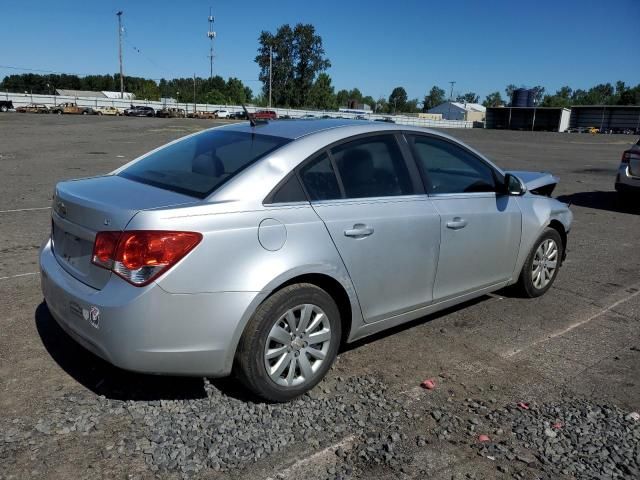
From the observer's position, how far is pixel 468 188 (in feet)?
14.4

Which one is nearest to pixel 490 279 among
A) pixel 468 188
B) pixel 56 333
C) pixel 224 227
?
pixel 468 188

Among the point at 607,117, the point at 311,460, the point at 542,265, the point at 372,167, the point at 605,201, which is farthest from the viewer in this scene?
the point at 607,117

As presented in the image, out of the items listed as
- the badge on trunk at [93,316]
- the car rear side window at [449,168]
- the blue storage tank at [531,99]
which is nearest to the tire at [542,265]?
the car rear side window at [449,168]

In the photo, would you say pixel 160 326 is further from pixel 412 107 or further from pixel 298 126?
pixel 412 107

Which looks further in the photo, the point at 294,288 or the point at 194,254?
the point at 294,288

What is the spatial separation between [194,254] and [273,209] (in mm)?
537

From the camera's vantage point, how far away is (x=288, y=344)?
3221 millimetres

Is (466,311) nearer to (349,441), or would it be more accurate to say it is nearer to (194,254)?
(349,441)

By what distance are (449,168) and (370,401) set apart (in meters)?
2.02

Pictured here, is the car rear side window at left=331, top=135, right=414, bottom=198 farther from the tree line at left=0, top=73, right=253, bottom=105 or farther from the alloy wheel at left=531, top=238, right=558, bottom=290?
the tree line at left=0, top=73, right=253, bottom=105

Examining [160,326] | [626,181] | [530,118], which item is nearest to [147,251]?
[160,326]

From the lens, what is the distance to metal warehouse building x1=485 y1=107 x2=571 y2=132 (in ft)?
308

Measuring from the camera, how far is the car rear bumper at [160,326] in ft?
9.20

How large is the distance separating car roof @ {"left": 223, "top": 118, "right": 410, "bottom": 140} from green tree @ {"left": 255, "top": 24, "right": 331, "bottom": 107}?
4748 inches
